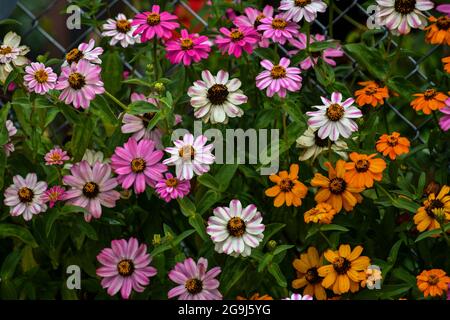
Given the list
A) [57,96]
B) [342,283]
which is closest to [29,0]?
[57,96]

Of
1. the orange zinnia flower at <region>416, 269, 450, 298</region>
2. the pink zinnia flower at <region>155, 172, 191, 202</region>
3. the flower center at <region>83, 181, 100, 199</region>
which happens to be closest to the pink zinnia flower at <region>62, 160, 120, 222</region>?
the flower center at <region>83, 181, 100, 199</region>

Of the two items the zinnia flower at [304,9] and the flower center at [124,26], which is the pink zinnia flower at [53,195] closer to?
the flower center at [124,26]

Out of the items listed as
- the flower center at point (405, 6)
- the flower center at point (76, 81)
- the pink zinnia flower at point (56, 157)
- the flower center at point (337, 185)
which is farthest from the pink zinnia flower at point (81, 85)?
the flower center at point (405, 6)

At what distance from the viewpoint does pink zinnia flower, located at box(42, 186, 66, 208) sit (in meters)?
1.51

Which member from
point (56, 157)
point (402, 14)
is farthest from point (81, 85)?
point (402, 14)

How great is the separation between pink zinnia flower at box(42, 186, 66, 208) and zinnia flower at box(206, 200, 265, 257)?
0.91 feet

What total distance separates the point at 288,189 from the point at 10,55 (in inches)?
22.1

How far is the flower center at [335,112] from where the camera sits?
4.81 ft

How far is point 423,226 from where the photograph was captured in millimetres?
1452

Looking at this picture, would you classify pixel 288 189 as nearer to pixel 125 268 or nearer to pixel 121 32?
pixel 125 268

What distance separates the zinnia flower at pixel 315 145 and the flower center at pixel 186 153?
224 mm

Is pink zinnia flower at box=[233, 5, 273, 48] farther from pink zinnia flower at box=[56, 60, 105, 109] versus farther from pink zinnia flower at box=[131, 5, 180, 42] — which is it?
pink zinnia flower at box=[56, 60, 105, 109]
